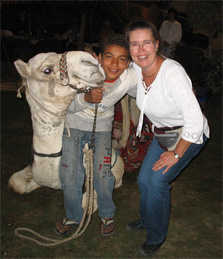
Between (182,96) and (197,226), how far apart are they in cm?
156

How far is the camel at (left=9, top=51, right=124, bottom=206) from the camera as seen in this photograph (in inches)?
79.9

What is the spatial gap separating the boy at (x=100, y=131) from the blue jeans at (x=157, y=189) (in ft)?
1.11

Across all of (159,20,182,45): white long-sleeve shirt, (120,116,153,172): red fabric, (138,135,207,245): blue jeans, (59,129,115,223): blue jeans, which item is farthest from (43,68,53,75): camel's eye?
(159,20,182,45): white long-sleeve shirt

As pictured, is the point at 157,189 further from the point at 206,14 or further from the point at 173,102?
the point at 206,14

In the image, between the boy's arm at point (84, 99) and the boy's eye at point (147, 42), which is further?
the boy's arm at point (84, 99)

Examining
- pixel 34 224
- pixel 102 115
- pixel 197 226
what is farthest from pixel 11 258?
pixel 197 226

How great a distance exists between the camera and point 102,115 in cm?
242

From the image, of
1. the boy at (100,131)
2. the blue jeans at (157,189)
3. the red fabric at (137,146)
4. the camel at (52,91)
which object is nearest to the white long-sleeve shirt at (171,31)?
the red fabric at (137,146)

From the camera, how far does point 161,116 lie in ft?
6.90

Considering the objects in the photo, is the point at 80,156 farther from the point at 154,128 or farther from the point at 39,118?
the point at 154,128

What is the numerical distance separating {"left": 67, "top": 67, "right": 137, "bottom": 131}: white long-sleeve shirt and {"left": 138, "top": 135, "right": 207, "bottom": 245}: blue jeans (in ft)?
1.50

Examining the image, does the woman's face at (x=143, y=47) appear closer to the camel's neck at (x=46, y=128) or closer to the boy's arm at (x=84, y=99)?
the boy's arm at (x=84, y=99)

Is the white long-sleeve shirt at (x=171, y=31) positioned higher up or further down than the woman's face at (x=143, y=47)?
further down

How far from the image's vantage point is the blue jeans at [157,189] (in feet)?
7.02
